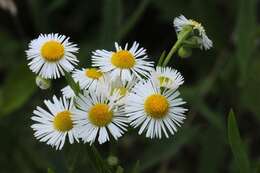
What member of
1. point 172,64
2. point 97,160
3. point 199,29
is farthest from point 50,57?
point 172,64

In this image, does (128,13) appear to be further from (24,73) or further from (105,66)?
(105,66)

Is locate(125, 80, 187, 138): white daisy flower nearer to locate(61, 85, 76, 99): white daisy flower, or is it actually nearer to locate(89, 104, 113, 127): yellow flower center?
locate(89, 104, 113, 127): yellow flower center

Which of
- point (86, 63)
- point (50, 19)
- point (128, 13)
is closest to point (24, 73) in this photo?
point (86, 63)

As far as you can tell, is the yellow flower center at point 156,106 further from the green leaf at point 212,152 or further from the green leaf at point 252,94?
the green leaf at point 252,94

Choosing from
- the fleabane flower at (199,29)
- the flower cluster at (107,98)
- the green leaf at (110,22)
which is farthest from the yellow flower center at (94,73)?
the green leaf at (110,22)

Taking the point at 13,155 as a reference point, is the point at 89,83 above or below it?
above

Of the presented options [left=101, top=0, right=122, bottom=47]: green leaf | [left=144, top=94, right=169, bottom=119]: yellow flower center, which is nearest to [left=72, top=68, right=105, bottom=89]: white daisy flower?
[left=144, top=94, right=169, bottom=119]: yellow flower center
